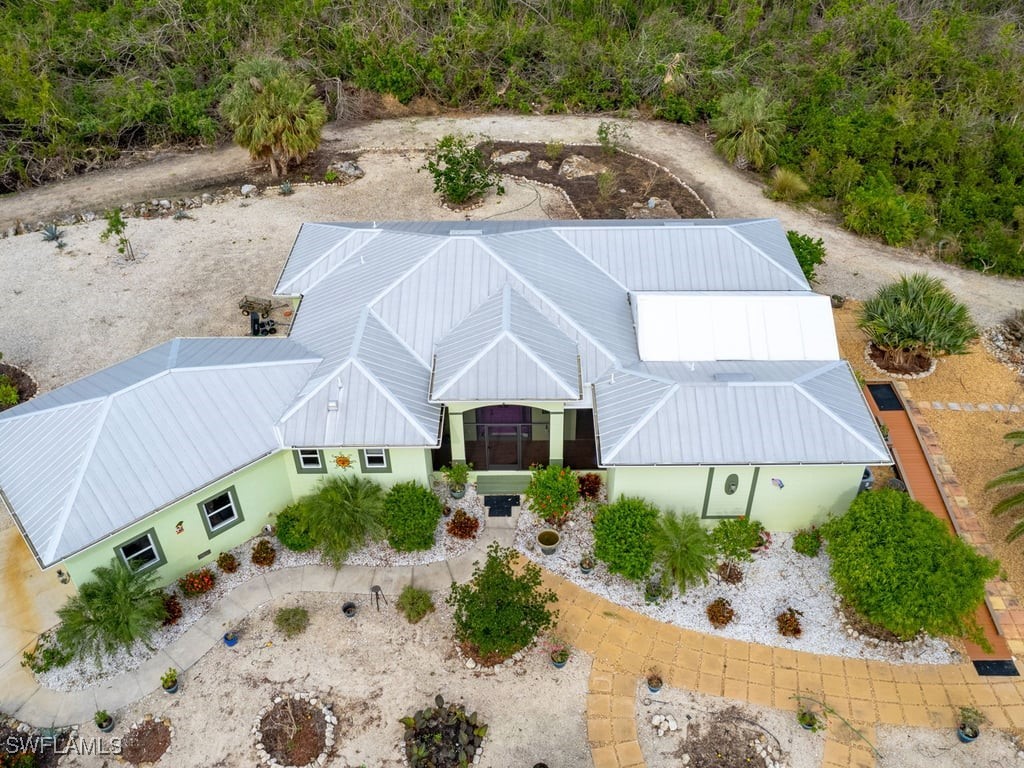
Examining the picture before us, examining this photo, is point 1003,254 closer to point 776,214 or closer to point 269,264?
point 776,214

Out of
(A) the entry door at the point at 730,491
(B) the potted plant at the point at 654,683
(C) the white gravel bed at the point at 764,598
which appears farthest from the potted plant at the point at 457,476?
(B) the potted plant at the point at 654,683

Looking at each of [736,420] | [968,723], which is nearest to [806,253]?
[736,420]

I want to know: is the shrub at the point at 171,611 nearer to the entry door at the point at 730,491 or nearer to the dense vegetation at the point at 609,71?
the entry door at the point at 730,491

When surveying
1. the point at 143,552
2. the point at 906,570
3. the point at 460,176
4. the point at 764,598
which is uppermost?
the point at 460,176

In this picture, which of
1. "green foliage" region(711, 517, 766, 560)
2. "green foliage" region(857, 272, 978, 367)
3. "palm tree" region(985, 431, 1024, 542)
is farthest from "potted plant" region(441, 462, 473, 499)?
"green foliage" region(857, 272, 978, 367)

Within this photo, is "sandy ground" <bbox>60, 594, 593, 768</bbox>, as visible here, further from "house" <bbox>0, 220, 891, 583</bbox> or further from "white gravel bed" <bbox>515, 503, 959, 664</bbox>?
"house" <bbox>0, 220, 891, 583</bbox>

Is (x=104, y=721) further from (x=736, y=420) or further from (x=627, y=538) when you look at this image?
(x=736, y=420)
